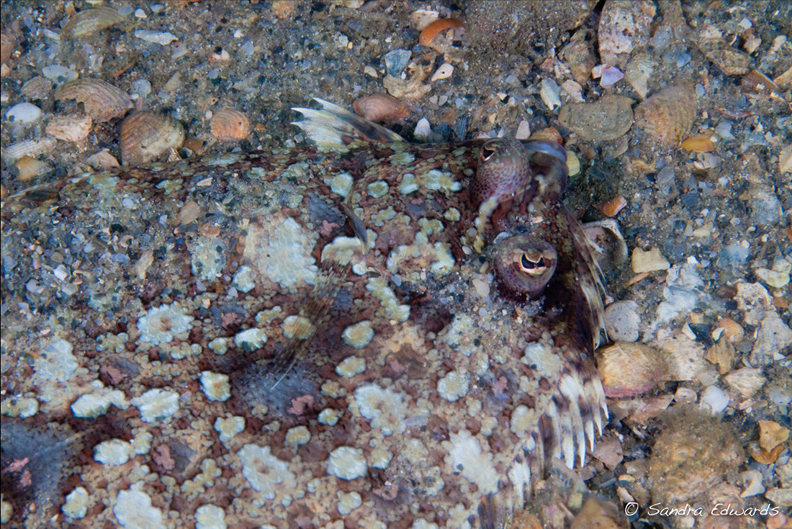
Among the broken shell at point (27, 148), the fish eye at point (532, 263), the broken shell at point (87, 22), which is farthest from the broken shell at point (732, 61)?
the broken shell at point (27, 148)

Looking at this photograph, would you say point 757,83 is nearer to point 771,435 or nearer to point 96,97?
point 771,435

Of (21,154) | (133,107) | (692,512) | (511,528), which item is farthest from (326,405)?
(21,154)

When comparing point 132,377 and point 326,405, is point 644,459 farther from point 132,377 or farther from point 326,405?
point 132,377

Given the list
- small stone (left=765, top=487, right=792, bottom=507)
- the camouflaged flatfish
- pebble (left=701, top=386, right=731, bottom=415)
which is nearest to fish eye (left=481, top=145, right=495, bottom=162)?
the camouflaged flatfish

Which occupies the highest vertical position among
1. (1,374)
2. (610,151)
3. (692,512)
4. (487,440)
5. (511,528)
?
(610,151)

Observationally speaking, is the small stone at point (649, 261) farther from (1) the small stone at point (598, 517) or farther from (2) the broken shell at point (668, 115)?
(1) the small stone at point (598, 517)

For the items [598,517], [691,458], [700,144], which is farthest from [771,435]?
[700,144]
